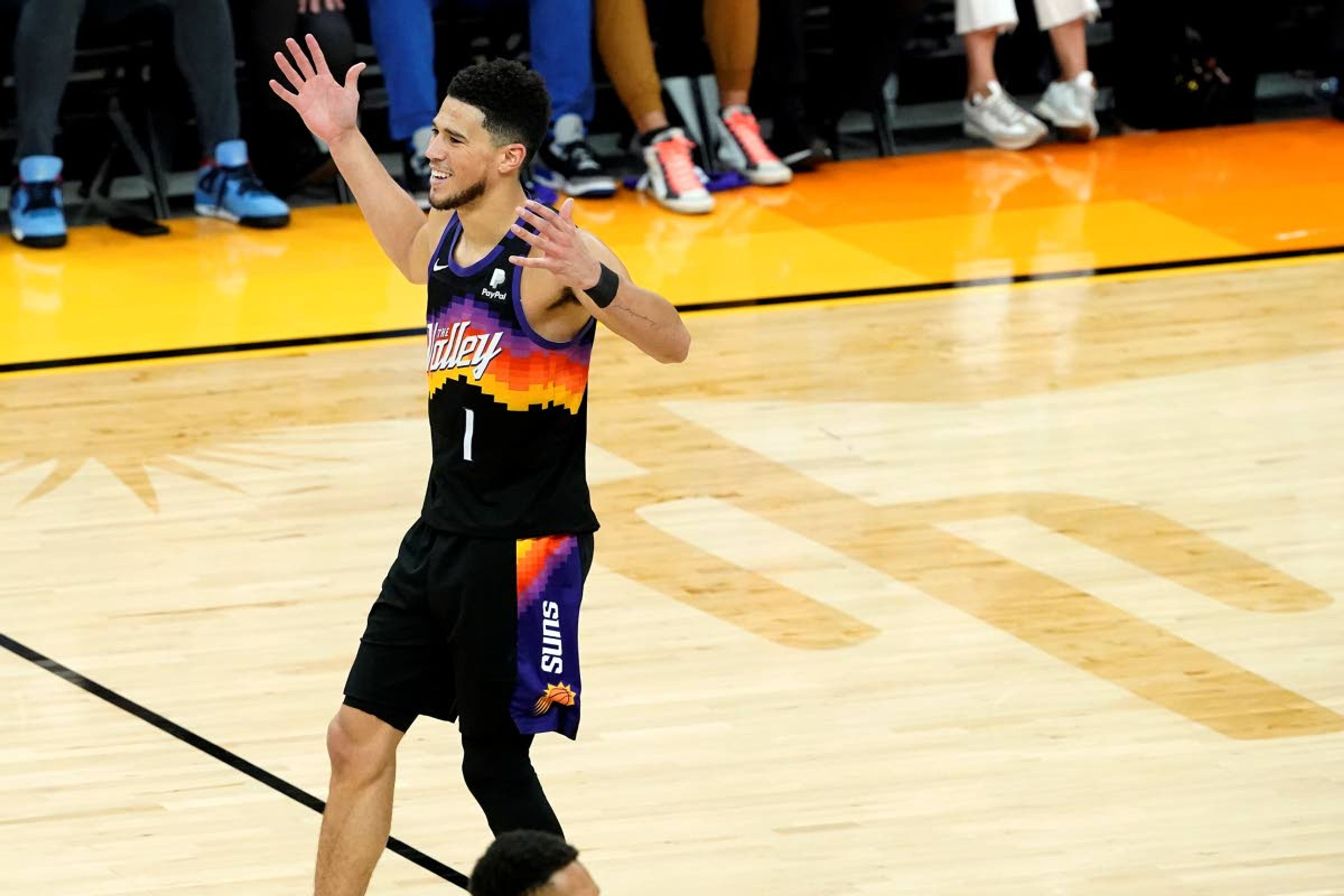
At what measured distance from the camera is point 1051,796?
405 centimetres

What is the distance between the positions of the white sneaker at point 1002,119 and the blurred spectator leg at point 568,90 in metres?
1.45

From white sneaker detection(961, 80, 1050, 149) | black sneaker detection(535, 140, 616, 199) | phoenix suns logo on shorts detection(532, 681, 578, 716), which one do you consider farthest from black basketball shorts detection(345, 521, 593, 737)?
white sneaker detection(961, 80, 1050, 149)

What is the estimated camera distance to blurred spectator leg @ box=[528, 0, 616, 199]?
7754 millimetres

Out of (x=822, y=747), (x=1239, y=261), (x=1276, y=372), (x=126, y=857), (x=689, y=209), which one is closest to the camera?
(x=126, y=857)

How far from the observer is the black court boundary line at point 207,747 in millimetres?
3863

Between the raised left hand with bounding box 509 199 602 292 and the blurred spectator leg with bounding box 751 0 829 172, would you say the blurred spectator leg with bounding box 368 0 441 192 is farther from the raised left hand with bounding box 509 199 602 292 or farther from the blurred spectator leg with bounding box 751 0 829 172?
the raised left hand with bounding box 509 199 602 292

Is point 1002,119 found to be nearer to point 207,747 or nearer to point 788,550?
point 788,550

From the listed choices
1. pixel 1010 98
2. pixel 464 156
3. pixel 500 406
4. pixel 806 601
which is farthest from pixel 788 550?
pixel 1010 98

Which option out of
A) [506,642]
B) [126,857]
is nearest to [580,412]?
[506,642]

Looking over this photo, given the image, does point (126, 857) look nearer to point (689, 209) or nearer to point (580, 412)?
point (580, 412)

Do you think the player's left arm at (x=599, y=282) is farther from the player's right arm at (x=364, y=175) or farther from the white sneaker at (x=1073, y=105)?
the white sneaker at (x=1073, y=105)

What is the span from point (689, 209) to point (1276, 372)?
242 cm

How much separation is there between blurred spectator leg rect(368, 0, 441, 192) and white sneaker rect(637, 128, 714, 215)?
32.1 inches

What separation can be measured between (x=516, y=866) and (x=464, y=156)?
1180 millimetres
